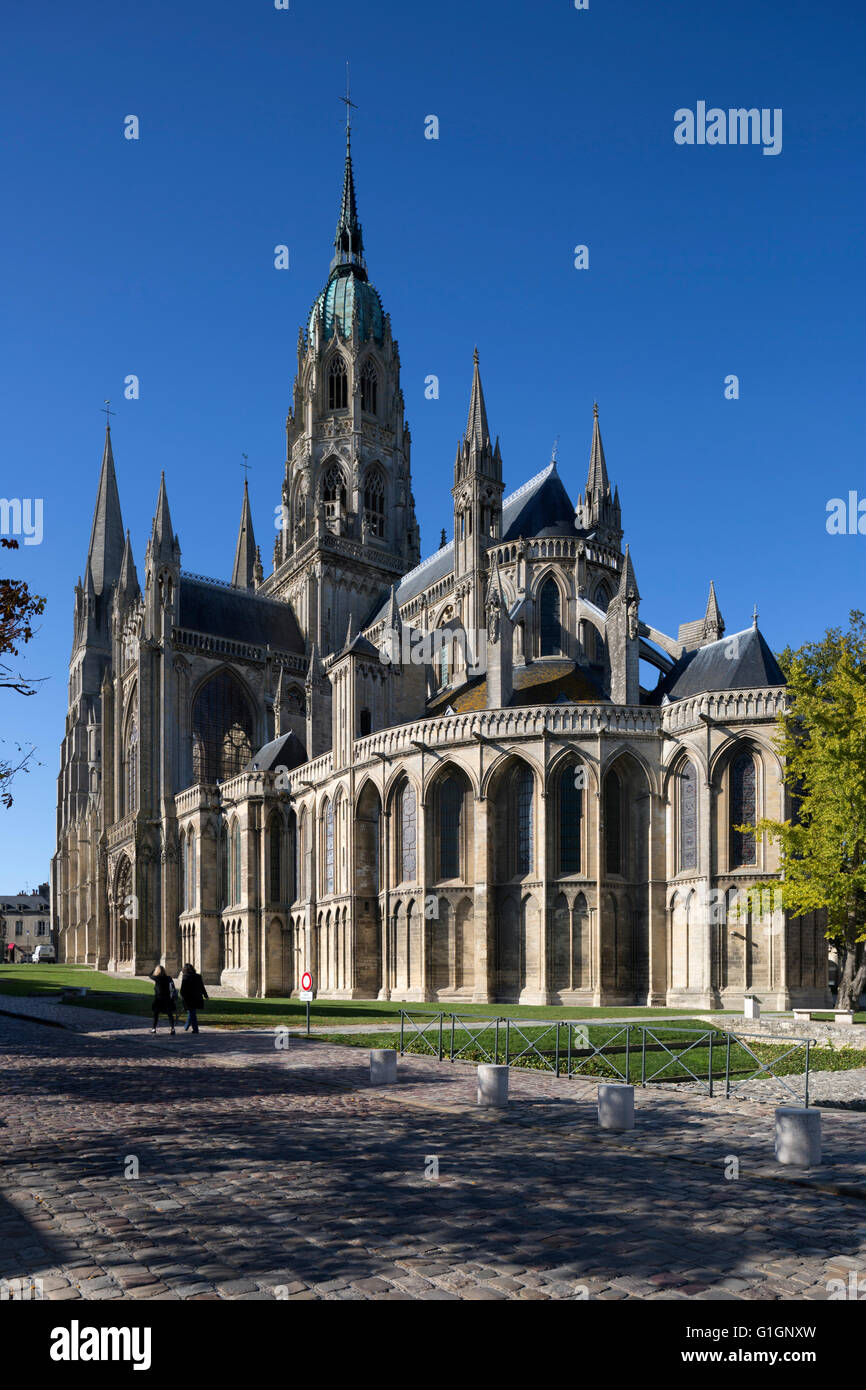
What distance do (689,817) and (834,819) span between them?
832 cm

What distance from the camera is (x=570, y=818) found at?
140 feet

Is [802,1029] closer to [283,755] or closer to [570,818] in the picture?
[570,818]

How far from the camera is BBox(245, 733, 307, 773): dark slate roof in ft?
190

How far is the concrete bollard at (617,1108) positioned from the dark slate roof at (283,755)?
148 feet

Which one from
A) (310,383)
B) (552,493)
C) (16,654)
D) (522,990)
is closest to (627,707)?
(522,990)

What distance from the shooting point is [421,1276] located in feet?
23.0

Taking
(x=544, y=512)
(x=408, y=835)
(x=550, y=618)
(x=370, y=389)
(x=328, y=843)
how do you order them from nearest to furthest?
(x=408, y=835) → (x=328, y=843) → (x=550, y=618) → (x=544, y=512) → (x=370, y=389)

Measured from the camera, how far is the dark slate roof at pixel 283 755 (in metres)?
57.8

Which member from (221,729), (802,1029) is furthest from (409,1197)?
(221,729)

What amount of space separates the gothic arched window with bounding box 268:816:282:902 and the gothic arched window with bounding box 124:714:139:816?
58.9 feet

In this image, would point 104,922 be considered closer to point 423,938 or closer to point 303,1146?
point 423,938

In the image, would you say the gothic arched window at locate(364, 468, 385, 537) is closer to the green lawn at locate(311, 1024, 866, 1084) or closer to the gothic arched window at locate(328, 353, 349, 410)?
the gothic arched window at locate(328, 353, 349, 410)

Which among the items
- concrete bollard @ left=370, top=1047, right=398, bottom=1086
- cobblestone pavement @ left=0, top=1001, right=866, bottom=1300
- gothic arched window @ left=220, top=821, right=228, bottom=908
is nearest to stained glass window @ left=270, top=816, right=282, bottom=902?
gothic arched window @ left=220, top=821, right=228, bottom=908

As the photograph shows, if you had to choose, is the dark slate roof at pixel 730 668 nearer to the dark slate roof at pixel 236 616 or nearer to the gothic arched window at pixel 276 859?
the gothic arched window at pixel 276 859
